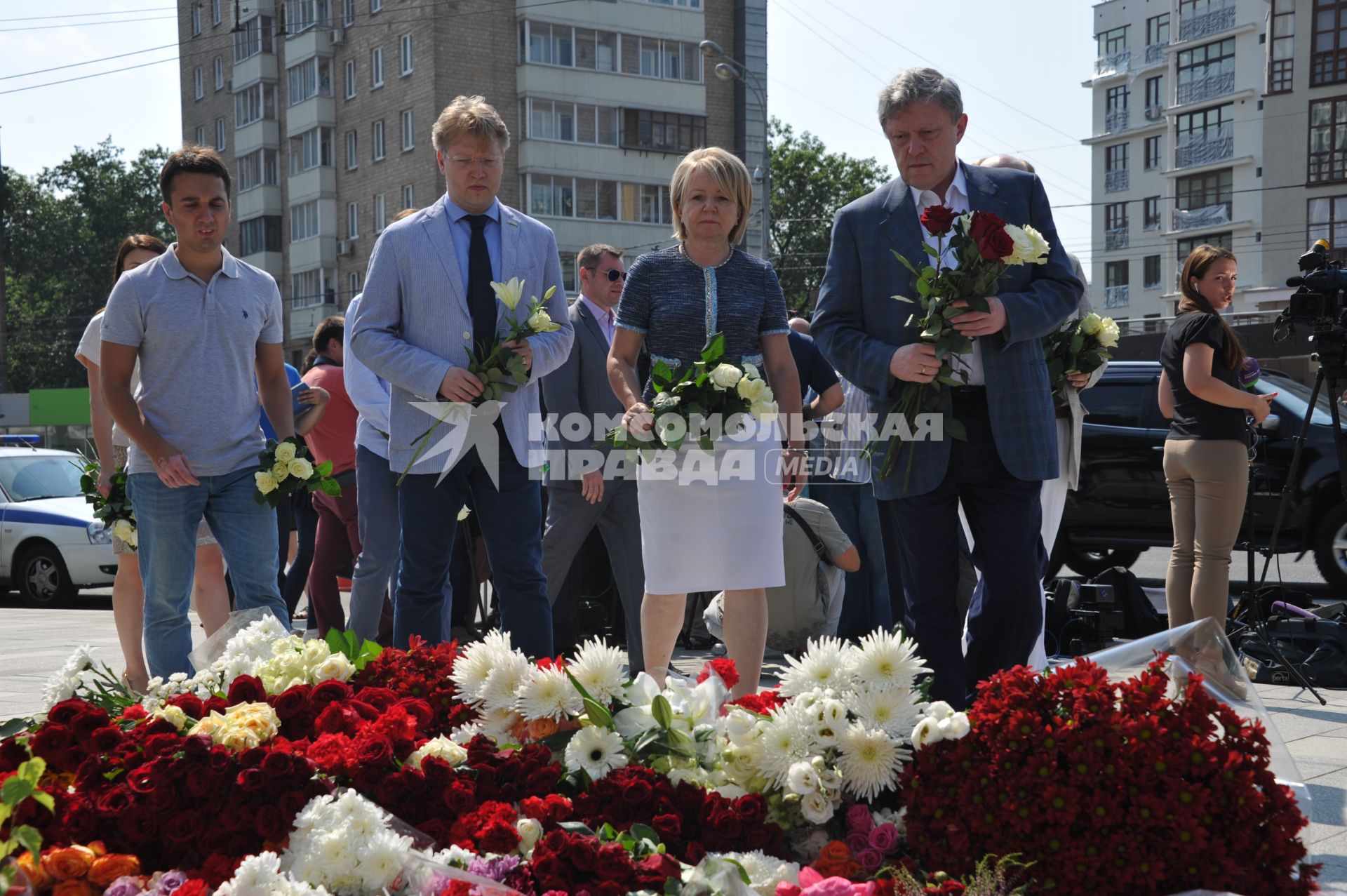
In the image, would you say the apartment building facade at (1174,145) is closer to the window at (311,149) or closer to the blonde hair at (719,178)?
the window at (311,149)

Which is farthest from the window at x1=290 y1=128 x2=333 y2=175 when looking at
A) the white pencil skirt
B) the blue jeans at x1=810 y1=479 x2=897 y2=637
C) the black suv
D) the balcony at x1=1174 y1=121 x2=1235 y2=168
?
the white pencil skirt

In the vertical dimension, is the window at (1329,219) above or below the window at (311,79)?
below

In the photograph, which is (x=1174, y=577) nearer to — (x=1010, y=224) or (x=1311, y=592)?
(x=1010, y=224)

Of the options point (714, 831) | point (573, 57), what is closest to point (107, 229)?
point (573, 57)

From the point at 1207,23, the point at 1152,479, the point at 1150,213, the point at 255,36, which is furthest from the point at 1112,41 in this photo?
the point at 1152,479

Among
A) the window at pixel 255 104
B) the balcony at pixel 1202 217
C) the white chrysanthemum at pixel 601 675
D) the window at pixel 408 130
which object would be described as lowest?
the white chrysanthemum at pixel 601 675

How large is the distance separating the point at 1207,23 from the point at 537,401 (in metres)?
76.8

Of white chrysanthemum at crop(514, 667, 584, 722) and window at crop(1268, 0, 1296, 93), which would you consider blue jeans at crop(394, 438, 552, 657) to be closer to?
white chrysanthemum at crop(514, 667, 584, 722)

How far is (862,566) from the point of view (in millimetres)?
7746

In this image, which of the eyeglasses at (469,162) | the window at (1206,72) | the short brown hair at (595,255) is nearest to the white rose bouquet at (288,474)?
the eyeglasses at (469,162)

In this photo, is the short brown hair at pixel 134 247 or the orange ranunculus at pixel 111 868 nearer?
the orange ranunculus at pixel 111 868

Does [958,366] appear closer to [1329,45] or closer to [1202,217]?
[1329,45]

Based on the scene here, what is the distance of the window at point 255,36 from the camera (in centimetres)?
5766

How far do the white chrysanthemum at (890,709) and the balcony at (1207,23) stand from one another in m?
77.3
